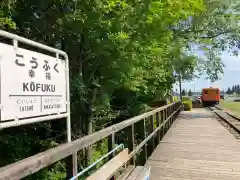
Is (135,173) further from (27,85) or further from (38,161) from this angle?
(38,161)

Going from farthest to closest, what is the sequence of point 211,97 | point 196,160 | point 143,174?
1. point 211,97
2. point 196,160
3. point 143,174

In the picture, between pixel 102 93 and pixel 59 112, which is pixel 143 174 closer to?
pixel 59 112

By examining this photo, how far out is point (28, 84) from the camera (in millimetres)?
2811

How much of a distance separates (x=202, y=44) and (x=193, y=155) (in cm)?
1708

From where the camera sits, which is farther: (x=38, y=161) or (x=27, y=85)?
(x=27, y=85)

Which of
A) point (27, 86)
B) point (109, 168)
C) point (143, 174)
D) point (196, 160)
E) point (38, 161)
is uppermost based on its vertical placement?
point (27, 86)

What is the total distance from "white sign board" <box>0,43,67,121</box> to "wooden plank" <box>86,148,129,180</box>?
0.72 metres

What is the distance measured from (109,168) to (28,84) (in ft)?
4.88

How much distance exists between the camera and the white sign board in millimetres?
2590

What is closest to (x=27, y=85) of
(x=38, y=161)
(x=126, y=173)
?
(x=38, y=161)

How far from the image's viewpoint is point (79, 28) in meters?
6.92

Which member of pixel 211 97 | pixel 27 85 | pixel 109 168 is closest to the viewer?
pixel 27 85

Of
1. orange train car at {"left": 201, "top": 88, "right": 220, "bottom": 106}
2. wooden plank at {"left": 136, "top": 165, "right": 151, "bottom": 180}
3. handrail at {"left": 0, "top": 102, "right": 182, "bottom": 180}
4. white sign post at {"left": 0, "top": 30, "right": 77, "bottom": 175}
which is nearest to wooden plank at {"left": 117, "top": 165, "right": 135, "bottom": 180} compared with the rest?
wooden plank at {"left": 136, "top": 165, "right": 151, "bottom": 180}

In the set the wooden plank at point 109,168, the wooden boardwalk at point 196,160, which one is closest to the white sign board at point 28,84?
the wooden plank at point 109,168
